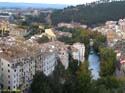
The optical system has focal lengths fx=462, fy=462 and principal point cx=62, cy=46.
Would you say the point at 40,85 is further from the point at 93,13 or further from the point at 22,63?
the point at 93,13

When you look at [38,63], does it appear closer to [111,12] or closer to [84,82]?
[84,82]

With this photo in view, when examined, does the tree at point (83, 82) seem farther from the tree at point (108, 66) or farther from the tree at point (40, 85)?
the tree at point (108, 66)

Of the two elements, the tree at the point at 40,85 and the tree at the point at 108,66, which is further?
the tree at the point at 108,66

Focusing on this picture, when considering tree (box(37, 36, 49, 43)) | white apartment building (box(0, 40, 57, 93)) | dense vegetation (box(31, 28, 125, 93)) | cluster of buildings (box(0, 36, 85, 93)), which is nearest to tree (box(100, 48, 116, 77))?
dense vegetation (box(31, 28, 125, 93))

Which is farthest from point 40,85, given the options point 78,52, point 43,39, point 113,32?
point 113,32

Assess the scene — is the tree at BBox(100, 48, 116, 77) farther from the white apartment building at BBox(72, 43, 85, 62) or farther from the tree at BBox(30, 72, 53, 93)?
the tree at BBox(30, 72, 53, 93)

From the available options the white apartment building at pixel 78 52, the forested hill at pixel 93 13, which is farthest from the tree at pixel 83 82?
the forested hill at pixel 93 13

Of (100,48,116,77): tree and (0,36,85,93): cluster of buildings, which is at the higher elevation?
Result: (0,36,85,93): cluster of buildings
